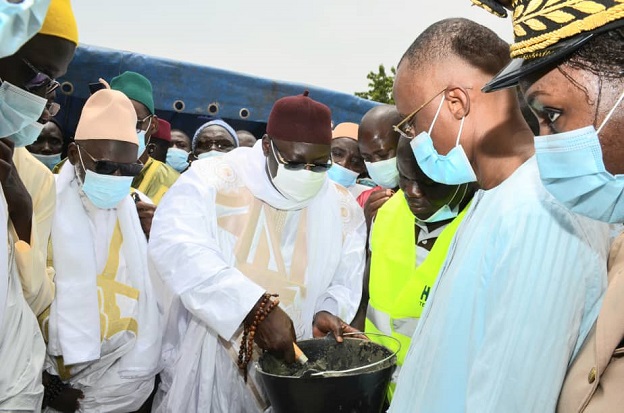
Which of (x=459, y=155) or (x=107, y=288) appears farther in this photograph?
(x=107, y=288)

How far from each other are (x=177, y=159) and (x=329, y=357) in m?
4.89

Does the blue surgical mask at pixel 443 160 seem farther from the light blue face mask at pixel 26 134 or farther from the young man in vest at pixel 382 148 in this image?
the young man in vest at pixel 382 148

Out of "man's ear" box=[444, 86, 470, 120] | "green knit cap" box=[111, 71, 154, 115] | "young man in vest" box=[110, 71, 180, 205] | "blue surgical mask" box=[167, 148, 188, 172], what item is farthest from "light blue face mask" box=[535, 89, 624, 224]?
"blue surgical mask" box=[167, 148, 188, 172]

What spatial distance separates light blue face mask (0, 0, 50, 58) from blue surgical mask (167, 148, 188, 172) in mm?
5825

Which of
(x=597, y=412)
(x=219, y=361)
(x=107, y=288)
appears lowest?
(x=219, y=361)

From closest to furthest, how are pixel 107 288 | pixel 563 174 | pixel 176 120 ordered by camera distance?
pixel 563 174 → pixel 107 288 → pixel 176 120

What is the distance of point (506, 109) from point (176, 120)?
23.1ft

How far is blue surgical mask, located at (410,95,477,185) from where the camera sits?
1.85 m

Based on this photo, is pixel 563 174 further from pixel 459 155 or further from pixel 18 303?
pixel 18 303

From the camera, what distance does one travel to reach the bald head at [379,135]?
444cm

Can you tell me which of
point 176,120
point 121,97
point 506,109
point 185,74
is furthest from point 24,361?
point 176,120

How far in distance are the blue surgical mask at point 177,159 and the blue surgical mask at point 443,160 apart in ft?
17.6

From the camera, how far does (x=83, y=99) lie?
704cm

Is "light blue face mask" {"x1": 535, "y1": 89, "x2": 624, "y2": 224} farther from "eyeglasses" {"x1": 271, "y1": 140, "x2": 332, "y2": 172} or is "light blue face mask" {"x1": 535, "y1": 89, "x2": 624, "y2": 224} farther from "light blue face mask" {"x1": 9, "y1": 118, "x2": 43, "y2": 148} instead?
"light blue face mask" {"x1": 9, "y1": 118, "x2": 43, "y2": 148}
